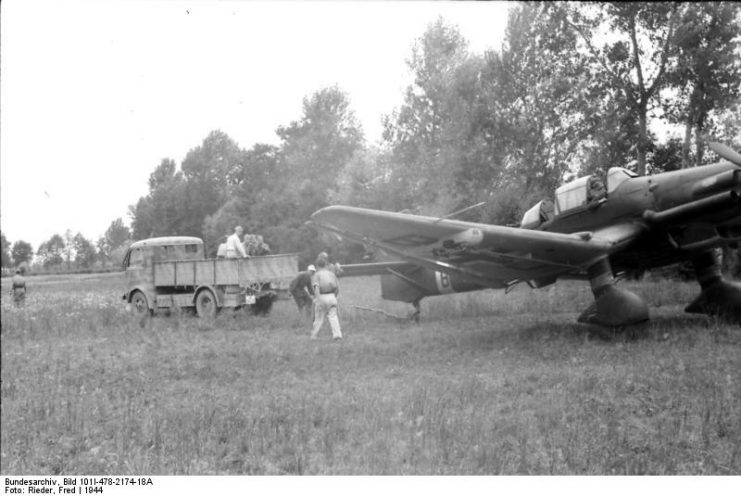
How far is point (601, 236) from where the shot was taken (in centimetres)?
736

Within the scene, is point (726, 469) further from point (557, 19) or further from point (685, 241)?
point (685, 241)

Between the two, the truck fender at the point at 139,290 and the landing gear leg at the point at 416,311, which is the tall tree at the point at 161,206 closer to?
the truck fender at the point at 139,290

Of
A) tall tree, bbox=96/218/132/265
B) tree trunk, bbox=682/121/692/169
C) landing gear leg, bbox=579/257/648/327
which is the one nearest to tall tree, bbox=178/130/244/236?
tall tree, bbox=96/218/132/265

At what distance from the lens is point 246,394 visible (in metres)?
5.03

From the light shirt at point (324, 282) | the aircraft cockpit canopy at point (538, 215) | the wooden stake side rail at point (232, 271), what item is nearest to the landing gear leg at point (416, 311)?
the light shirt at point (324, 282)

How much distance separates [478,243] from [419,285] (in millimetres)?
A: 3302

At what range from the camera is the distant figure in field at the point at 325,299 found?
26.8 feet

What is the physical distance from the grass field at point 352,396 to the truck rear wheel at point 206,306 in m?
0.35

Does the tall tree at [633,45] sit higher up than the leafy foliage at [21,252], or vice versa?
the tall tree at [633,45]

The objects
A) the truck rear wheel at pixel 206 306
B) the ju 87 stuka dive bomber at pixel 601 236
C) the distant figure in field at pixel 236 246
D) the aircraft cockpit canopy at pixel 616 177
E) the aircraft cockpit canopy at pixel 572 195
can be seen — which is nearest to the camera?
the distant figure in field at pixel 236 246

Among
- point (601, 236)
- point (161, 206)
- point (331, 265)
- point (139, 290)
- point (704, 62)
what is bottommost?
point (139, 290)

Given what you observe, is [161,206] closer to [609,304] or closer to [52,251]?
[52,251]

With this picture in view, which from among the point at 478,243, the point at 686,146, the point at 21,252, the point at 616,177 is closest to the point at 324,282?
the point at 478,243

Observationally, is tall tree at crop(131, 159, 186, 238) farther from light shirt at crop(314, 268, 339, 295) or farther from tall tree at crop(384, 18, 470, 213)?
light shirt at crop(314, 268, 339, 295)
